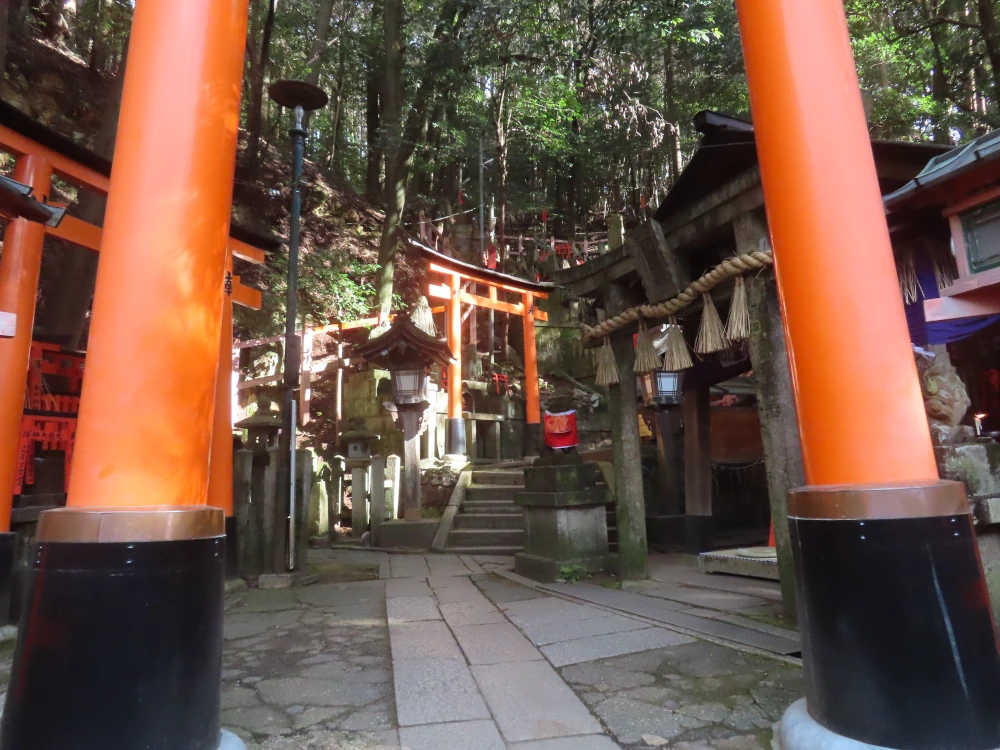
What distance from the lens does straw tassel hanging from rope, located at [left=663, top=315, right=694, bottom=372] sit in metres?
5.85

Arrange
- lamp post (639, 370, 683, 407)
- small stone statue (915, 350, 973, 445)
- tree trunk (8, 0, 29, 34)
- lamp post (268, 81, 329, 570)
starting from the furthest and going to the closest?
tree trunk (8, 0, 29, 34) < lamp post (639, 370, 683, 407) < lamp post (268, 81, 329, 570) < small stone statue (915, 350, 973, 445)

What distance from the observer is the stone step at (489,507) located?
35.4 ft

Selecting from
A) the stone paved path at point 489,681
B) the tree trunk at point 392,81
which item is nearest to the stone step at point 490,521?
the stone paved path at point 489,681

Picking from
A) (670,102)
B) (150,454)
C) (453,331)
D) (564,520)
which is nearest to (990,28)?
(564,520)

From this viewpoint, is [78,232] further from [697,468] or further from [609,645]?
[697,468]

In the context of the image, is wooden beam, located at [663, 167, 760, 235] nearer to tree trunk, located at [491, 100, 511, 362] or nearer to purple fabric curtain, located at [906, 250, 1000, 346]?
purple fabric curtain, located at [906, 250, 1000, 346]

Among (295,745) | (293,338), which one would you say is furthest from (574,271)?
(295,745)

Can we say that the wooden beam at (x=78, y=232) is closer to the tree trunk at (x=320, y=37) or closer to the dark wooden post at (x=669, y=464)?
the dark wooden post at (x=669, y=464)

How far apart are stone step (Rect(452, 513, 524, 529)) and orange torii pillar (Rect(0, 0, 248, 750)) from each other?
8.08 metres

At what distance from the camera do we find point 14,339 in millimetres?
5742

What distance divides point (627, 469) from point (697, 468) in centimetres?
268

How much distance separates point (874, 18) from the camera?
16.9 meters

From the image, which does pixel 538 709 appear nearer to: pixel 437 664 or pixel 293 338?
pixel 437 664

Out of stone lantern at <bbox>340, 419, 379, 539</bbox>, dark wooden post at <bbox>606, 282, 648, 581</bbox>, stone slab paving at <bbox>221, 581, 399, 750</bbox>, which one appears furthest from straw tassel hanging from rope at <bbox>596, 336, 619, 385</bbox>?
stone lantern at <bbox>340, 419, 379, 539</bbox>
